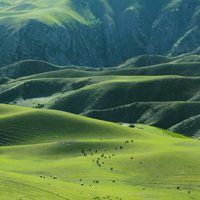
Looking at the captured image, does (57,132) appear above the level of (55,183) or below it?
above

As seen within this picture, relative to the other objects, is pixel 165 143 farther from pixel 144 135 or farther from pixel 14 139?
pixel 14 139

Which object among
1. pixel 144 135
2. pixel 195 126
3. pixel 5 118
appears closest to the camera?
pixel 144 135

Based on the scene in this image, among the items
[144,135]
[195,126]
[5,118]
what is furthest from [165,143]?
[195,126]

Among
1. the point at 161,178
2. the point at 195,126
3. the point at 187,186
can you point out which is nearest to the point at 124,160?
the point at 161,178

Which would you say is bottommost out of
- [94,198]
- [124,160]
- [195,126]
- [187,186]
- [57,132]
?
[94,198]

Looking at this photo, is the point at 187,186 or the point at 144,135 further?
the point at 144,135

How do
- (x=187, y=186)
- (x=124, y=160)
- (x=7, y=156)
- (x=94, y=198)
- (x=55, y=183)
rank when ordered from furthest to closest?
(x=7, y=156), (x=124, y=160), (x=187, y=186), (x=55, y=183), (x=94, y=198)

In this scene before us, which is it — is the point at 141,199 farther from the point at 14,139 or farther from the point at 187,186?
the point at 14,139
